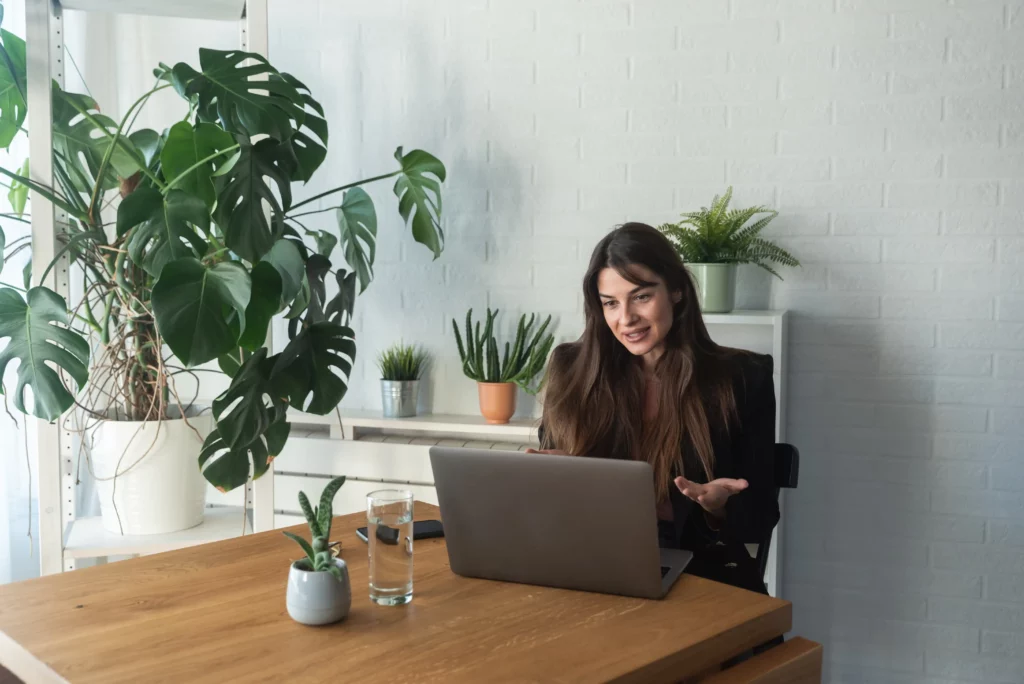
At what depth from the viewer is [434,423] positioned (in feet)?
10.3

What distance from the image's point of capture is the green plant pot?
271 centimetres

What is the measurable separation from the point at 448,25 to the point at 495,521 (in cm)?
218

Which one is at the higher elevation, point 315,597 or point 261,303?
point 261,303

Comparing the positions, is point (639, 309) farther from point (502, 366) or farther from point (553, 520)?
point (502, 366)

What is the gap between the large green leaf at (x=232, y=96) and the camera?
7.90 feet

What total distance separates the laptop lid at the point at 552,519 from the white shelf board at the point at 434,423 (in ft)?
4.72

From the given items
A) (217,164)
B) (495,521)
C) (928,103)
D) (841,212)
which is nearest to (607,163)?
(841,212)

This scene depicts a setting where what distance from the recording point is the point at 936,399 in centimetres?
279

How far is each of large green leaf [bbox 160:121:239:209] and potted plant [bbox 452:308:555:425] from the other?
37.3 inches

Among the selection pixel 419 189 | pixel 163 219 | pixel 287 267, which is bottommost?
pixel 287 267

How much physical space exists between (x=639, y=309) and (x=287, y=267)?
2.94ft

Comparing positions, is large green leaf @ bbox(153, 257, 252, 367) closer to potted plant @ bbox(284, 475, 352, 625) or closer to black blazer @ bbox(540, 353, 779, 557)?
potted plant @ bbox(284, 475, 352, 625)

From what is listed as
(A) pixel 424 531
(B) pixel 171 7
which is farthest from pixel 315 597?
(B) pixel 171 7

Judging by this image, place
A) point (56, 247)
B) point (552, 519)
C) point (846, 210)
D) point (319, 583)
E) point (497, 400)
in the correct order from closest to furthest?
point (319, 583)
point (552, 519)
point (56, 247)
point (846, 210)
point (497, 400)
